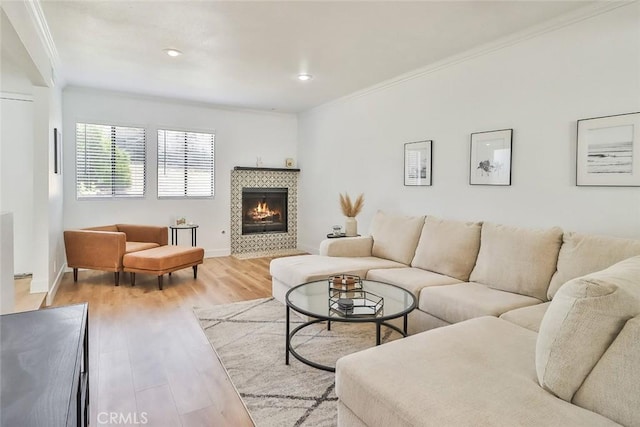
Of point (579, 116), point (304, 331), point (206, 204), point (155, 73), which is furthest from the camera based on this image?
point (206, 204)

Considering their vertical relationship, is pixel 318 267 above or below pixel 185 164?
below

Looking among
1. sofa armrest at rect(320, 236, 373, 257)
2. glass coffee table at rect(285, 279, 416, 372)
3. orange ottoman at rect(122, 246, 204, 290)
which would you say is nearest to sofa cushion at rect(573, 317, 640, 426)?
glass coffee table at rect(285, 279, 416, 372)

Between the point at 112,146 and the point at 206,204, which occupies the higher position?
the point at 112,146

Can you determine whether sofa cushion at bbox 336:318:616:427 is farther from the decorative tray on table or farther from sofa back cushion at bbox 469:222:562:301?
sofa back cushion at bbox 469:222:562:301

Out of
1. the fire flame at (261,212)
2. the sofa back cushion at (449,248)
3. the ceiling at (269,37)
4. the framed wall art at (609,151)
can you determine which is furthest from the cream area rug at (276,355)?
the fire flame at (261,212)

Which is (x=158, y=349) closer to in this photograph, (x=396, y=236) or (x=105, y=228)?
(x=396, y=236)

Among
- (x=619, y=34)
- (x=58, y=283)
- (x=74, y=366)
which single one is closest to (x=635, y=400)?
(x=74, y=366)

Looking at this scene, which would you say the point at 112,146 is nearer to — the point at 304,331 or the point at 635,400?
the point at 304,331

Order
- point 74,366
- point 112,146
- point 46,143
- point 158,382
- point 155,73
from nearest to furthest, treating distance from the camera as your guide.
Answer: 1. point 74,366
2. point 158,382
3. point 46,143
4. point 155,73
5. point 112,146

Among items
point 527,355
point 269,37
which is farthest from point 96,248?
point 527,355

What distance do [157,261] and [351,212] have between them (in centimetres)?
255

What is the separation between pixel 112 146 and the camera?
18.8 ft

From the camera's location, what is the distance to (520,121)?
3.39 meters

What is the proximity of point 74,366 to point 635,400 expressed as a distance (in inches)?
69.9
